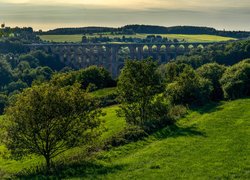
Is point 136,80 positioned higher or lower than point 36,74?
higher

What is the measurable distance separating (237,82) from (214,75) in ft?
19.1

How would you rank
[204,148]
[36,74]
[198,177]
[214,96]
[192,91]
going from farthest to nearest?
[36,74] < [214,96] < [192,91] < [204,148] < [198,177]

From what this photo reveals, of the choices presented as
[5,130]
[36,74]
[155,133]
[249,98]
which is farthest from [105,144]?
[36,74]

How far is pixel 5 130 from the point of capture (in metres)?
33.9

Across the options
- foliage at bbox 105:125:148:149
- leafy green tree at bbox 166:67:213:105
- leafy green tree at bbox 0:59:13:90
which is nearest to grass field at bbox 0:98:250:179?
foliage at bbox 105:125:148:149

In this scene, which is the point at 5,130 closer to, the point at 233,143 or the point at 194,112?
the point at 233,143

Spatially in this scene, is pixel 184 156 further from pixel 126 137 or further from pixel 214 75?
pixel 214 75

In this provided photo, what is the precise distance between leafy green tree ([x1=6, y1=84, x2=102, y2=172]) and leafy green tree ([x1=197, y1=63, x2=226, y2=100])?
31624mm

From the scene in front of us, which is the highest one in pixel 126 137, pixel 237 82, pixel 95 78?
Result: pixel 237 82

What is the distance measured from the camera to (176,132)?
4006 centimetres

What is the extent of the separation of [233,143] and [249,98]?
24861mm

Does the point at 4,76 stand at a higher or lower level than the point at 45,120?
lower

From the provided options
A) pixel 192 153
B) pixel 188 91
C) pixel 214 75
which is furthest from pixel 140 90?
pixel 214 75

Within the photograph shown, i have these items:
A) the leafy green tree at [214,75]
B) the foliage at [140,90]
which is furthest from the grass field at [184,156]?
the leafy green tree at [214,75]
